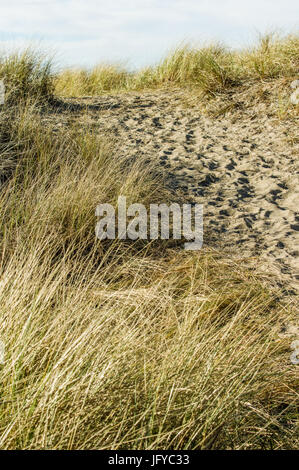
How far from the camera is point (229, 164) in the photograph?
4.20 metres

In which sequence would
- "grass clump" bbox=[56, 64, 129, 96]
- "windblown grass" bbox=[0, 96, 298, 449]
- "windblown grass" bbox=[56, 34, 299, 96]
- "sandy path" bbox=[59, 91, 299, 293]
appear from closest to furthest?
"windblown grass" bbox=[0, 96, 298, 449] → "sandy path" bbox=[59, 91, 299, 293] → "windblown grass" bbox=[56, 34, 299, 96] → "grass clump" bbox=[56, 64, 129, 96]

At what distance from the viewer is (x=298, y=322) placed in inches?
91.6

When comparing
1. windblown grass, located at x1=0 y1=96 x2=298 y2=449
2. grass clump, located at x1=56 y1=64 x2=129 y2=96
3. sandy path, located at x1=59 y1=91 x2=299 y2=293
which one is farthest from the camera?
grass clump, located at x1=56 y1=64 x2=129 y2=96

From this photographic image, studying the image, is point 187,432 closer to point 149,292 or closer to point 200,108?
point 149,292

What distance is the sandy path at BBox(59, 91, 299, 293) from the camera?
308 cm

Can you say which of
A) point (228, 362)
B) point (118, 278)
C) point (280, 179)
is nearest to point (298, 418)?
point (228, 362)

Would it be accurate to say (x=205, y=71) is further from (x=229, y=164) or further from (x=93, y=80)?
(x=93, y=80)

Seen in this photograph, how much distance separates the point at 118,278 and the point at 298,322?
989 mm

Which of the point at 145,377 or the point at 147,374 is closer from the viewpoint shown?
the point at 145,377

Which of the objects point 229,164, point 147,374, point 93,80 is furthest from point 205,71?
point 147,374

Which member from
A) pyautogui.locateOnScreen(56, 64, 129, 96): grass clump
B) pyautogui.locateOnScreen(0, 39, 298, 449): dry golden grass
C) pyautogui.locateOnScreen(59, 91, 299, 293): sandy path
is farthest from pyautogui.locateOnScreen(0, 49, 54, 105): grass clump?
pyautogui.locateOnScreen(0, 39, 298, 449): dry golden grass

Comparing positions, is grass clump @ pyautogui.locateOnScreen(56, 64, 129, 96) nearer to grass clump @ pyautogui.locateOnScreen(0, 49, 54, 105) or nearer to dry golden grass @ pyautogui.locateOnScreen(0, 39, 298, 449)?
grass clump @ pyautogui.locateOnScreen(0, 49, 54, 105)

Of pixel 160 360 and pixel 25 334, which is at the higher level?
pixel 25 334

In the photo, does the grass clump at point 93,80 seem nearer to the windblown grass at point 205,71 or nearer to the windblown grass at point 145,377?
the windblown grass at point 205,71
